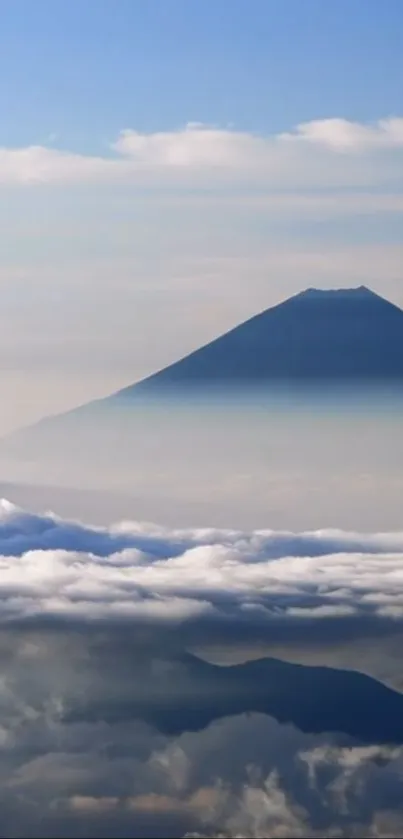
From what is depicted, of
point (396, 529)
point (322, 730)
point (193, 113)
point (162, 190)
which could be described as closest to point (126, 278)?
point (162, 190)

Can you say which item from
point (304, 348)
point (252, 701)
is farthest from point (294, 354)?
point (252, 701)

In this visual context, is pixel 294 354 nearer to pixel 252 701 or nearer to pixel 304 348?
pixel 304 348

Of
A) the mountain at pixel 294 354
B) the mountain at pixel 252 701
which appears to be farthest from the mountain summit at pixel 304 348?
the mountain at pixel 252 701

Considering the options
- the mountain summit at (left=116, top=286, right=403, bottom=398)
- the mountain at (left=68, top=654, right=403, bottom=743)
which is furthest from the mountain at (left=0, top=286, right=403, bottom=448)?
the mountain at (left=68, top=654, right=403, bottom=743)

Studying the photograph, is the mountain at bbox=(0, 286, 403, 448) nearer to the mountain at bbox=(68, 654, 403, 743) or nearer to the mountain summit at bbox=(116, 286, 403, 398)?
the mountain summit at bbox=(116, 286, 403, 398)

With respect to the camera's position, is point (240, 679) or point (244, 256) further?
point (244, 256)

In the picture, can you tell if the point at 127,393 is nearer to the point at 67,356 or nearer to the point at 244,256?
→ the point at 67,356

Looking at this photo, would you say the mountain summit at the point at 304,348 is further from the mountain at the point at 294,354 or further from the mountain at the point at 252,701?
A: the mountain at the point at 252,701
